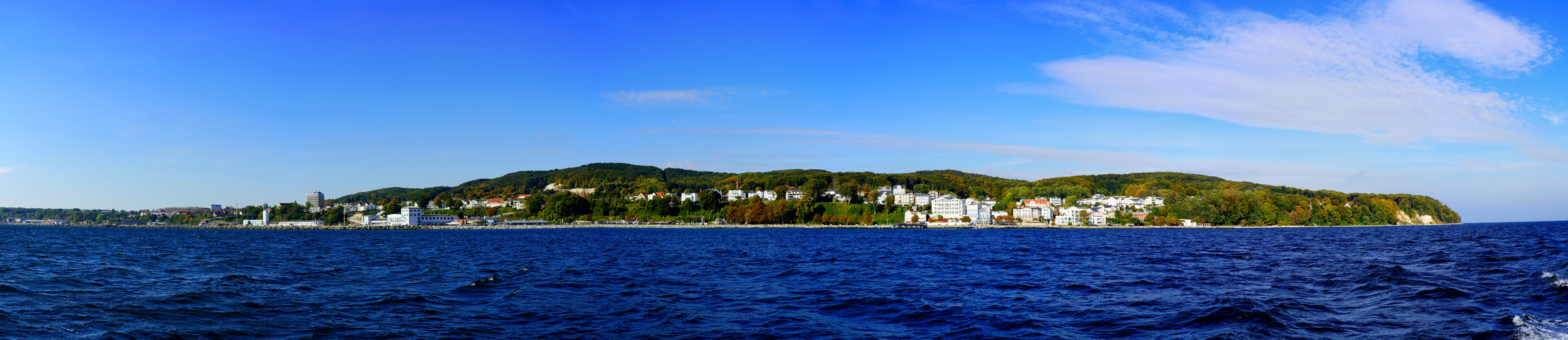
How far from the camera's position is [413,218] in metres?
156

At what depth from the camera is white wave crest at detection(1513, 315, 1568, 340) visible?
1126 centimetres

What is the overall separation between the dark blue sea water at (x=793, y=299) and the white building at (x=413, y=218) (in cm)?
13198

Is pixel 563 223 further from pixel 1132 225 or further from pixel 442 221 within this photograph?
pixel 1132 225

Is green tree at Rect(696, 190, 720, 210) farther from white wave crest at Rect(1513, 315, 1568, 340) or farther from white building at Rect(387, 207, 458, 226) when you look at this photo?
white wave crest at Rect(1513, 315, 1568, 340)

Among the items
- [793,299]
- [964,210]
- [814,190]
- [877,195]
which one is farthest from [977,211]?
[793,299]

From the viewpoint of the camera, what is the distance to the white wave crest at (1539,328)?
36.9 ft

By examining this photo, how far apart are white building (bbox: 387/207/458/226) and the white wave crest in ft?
542

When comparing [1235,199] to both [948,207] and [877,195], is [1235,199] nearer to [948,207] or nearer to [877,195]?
[948,207]

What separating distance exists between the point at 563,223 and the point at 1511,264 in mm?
141961

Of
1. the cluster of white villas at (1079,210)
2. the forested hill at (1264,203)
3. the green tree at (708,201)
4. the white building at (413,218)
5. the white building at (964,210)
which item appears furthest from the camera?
the green tree at (708,201)

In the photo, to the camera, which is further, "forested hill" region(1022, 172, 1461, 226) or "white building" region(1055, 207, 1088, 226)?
"white building" region(1055, 207, 1088, 226)

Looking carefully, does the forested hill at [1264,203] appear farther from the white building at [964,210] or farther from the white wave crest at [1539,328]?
the white wave crest at [1539,328]

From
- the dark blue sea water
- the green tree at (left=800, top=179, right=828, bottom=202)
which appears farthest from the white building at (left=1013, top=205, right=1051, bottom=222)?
the dark blue sea water

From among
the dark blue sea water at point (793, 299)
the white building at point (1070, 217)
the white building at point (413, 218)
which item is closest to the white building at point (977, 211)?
the white building at point (1070, 217)
